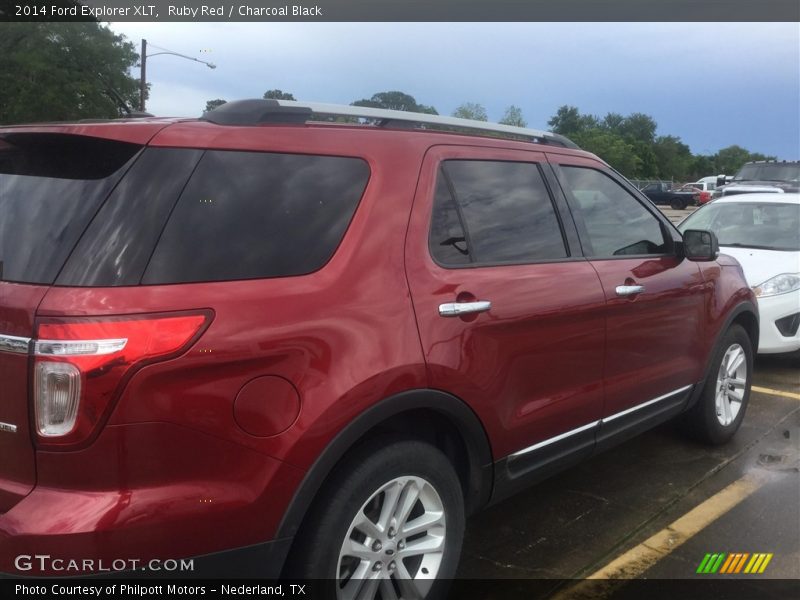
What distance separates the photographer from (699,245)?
404 cm

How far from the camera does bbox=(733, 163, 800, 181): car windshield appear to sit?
15805 mm

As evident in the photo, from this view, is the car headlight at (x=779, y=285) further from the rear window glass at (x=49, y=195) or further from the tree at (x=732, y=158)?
the tree at (x=732, y=158)

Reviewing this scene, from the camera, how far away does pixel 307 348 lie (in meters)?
2.08

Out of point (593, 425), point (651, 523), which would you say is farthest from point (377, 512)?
point (651, 523)

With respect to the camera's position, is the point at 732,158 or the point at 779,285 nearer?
the point at 779,285

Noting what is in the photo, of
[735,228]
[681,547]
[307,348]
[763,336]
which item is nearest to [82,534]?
[307,348]

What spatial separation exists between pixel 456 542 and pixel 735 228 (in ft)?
19.9

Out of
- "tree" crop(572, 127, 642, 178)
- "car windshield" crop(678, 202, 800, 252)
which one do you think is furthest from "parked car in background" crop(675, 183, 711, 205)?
"car windshield" crop(678, 202, 800, 252)

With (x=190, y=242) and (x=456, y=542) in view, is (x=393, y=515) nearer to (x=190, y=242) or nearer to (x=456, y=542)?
(x=456, y=542)

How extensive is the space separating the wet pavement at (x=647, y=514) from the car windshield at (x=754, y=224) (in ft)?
9.03

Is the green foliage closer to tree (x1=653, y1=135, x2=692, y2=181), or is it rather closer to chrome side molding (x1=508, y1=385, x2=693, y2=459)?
tree (x1=653, y1=135, x2=692, y2=181)

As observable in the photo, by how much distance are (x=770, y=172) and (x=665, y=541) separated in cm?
1526

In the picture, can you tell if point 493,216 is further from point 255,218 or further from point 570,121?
point 570,121

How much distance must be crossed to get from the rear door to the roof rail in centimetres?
38
